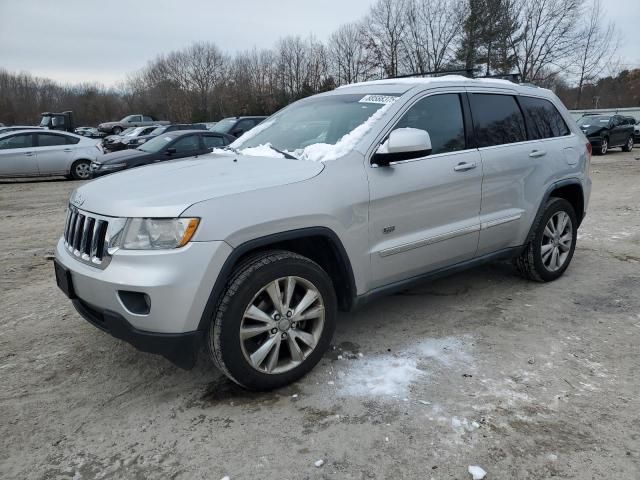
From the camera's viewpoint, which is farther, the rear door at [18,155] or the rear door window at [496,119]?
the rear door at [18,155]

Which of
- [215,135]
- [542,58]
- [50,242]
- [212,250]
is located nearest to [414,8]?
[542,58]

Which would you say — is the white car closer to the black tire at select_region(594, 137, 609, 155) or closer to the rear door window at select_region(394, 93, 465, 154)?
the rear door window at select_region(394, 93, 465, 154)

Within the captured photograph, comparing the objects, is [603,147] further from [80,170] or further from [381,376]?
[381,376]

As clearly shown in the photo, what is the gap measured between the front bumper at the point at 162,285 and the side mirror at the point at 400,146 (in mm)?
1199

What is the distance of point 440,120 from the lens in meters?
3.64

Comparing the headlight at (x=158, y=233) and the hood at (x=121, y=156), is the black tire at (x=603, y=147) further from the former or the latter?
the headlight at (x=158, y=233)

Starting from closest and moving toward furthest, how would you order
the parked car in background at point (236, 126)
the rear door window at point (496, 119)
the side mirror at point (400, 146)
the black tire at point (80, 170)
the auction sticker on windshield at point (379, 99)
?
the side mirror at point (400, 146), the auction sticker on windshield at point (379, 99), the rear door window at point (496, 119), the black tire at point (80, 170), the parked car in background at point (236, 126)

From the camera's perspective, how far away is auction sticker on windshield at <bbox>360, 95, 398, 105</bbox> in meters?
3.43

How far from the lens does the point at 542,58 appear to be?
41938 millimetres

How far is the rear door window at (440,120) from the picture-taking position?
3.46m

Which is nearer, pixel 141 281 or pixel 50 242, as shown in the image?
pixel 141 281

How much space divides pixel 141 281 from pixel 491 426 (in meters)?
1.92

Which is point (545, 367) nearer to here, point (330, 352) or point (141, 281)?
point (330, 352)

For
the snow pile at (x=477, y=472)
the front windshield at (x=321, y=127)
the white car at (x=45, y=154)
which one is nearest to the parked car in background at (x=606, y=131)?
the white car at (x=45, y=154)
